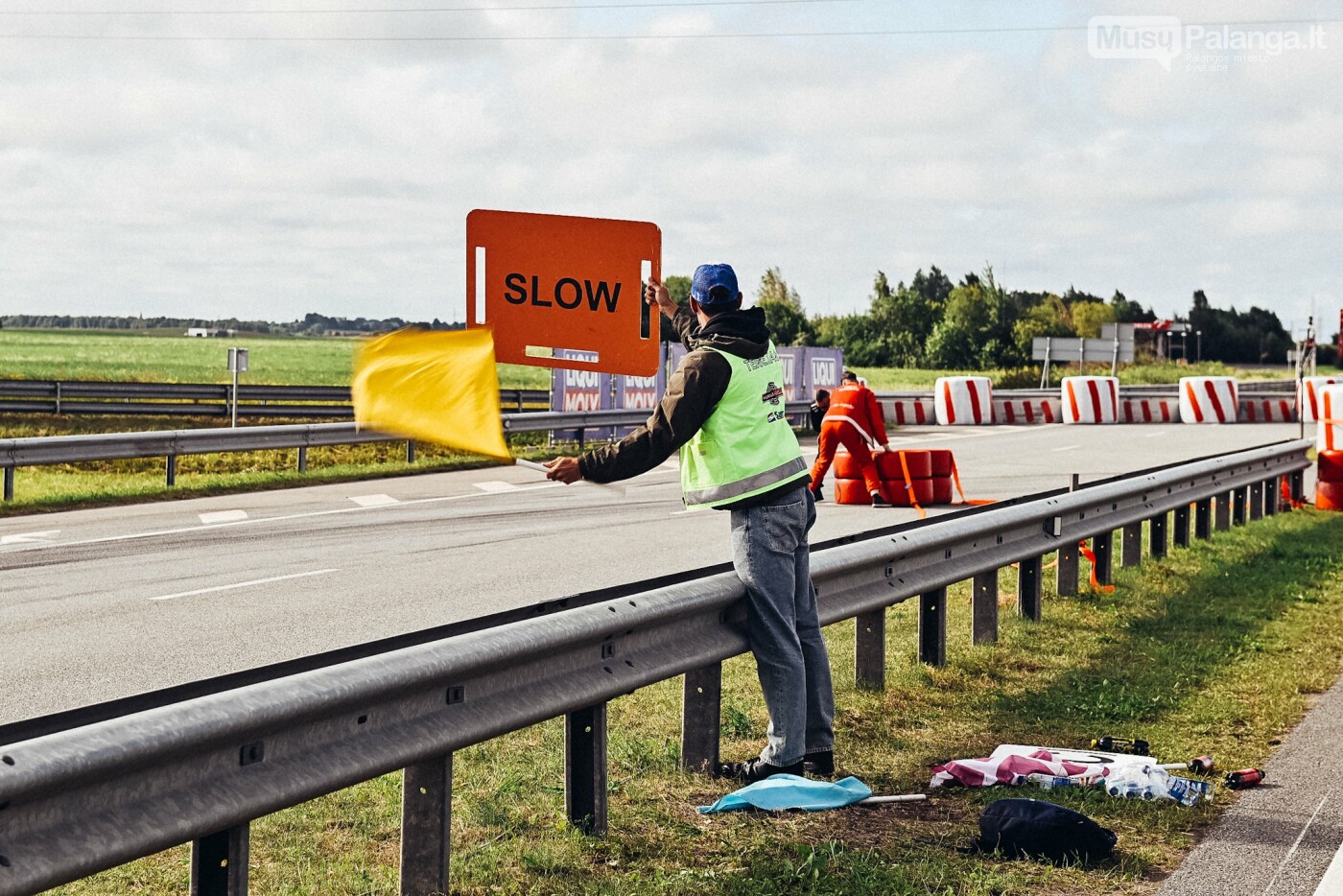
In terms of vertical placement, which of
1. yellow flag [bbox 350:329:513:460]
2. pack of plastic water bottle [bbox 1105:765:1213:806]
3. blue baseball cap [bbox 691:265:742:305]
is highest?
blue baseball cap [bbox 691:265:742:305]

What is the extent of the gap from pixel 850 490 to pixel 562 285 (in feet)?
40.2

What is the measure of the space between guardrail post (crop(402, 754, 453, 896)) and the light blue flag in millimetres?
1323

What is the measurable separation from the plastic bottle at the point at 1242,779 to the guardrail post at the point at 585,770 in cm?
257

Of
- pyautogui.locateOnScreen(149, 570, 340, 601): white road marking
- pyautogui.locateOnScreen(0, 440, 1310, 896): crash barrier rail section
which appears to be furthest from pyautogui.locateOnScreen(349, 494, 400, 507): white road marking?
pyautogui.locateOnScreen(0, 440, 1310, 896): crash barrier rail section

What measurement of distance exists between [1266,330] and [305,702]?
573 ft

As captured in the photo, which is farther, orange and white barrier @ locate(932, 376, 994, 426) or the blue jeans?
orange and white barrier @ locate(932, 376, 994, 426)

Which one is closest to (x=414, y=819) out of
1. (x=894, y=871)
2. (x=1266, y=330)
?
(x=894, y=871)

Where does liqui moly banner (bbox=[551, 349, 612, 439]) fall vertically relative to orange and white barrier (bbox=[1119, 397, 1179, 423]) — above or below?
above

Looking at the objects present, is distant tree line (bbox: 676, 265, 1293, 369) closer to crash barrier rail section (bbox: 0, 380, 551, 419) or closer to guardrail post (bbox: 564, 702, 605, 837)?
crash barrier rail section (bbox: 0, 380, 551, 419)

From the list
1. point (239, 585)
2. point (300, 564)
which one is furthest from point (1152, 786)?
point (300, 564)

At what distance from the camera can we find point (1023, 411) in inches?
1543

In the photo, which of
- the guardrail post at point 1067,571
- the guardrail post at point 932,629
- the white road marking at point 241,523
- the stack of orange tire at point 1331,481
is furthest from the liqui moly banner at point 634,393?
the guardrail post at point 932,629

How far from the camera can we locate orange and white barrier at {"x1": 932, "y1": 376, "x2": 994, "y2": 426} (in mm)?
37594

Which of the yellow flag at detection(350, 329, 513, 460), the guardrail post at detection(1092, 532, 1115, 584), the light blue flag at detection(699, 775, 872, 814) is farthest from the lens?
the guardrail post at detection(1092, 532, 1115, 584)
